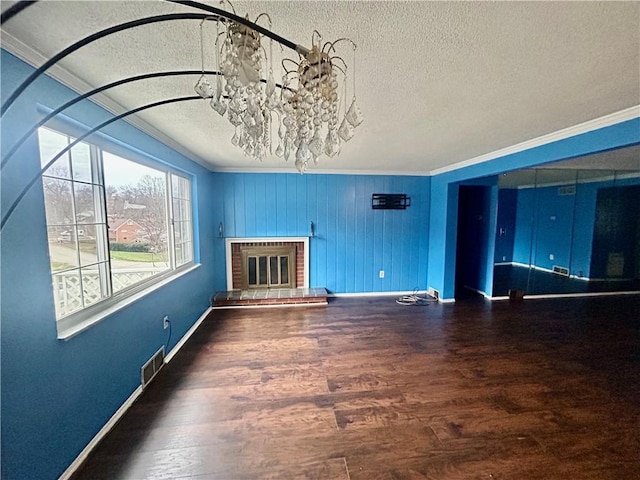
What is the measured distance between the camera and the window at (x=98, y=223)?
5.18 ft

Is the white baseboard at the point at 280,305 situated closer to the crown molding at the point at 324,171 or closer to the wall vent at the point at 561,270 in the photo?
the crown molding at the point at 324,171

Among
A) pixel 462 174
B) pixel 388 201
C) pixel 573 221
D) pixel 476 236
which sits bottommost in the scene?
pixel 476 236

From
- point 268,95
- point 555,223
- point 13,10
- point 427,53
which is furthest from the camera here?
point 555,223

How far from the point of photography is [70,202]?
1.68 meters

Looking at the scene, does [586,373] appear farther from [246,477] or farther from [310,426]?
[246,477]

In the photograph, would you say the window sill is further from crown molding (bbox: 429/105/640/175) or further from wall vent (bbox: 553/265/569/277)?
wall vent (bbox: 553/265/569/277)

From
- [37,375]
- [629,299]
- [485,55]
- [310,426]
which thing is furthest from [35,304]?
[629,299]

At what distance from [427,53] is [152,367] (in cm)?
300

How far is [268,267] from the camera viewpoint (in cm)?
467

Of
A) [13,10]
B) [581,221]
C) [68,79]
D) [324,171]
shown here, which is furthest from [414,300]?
[13,10]

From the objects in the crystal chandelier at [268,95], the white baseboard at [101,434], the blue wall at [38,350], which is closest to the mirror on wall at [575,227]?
the crystal chandelier at [268,95]

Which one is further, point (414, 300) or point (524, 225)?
point (524, 225)

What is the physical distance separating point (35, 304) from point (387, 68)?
2.10 metres

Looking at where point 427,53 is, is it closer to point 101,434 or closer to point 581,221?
point 101,434
